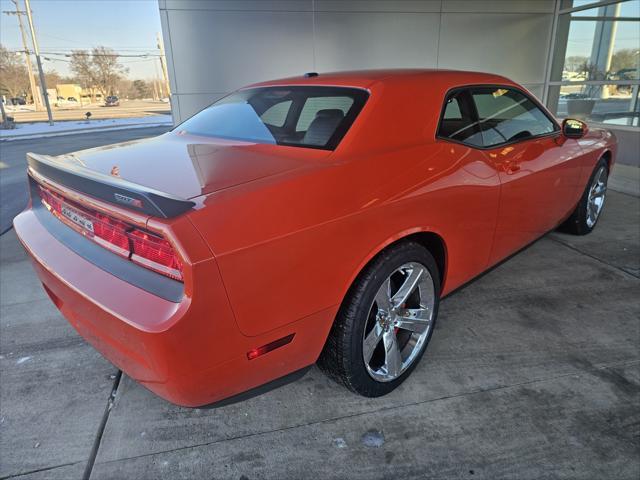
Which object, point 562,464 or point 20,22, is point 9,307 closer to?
point 562,464

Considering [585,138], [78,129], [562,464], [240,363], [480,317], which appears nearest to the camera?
[240,363]

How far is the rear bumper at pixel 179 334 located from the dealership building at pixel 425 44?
20.8ft

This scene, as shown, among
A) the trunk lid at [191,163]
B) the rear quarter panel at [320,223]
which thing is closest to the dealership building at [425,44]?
the trunk lid at [191,163]

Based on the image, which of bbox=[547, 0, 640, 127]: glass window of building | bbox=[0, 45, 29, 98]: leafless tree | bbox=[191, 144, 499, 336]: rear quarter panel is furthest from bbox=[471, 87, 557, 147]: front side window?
bbox=[0, 45, 29, 98]: leafless tree

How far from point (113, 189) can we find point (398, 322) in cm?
146

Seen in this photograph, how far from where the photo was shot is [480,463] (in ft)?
6.16

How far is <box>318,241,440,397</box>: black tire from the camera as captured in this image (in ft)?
6.41

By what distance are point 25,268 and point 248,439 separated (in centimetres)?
314

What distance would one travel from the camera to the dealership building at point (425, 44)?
736cm

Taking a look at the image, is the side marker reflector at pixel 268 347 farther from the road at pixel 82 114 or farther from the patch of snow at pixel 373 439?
the road at pixel 82 114

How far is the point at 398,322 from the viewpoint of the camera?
89.7 inches

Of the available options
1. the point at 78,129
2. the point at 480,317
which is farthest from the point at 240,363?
the point at 78,129

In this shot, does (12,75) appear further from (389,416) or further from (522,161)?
(389,416)

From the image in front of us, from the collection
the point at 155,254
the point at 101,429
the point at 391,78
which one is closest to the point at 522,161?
the point at 391,78
